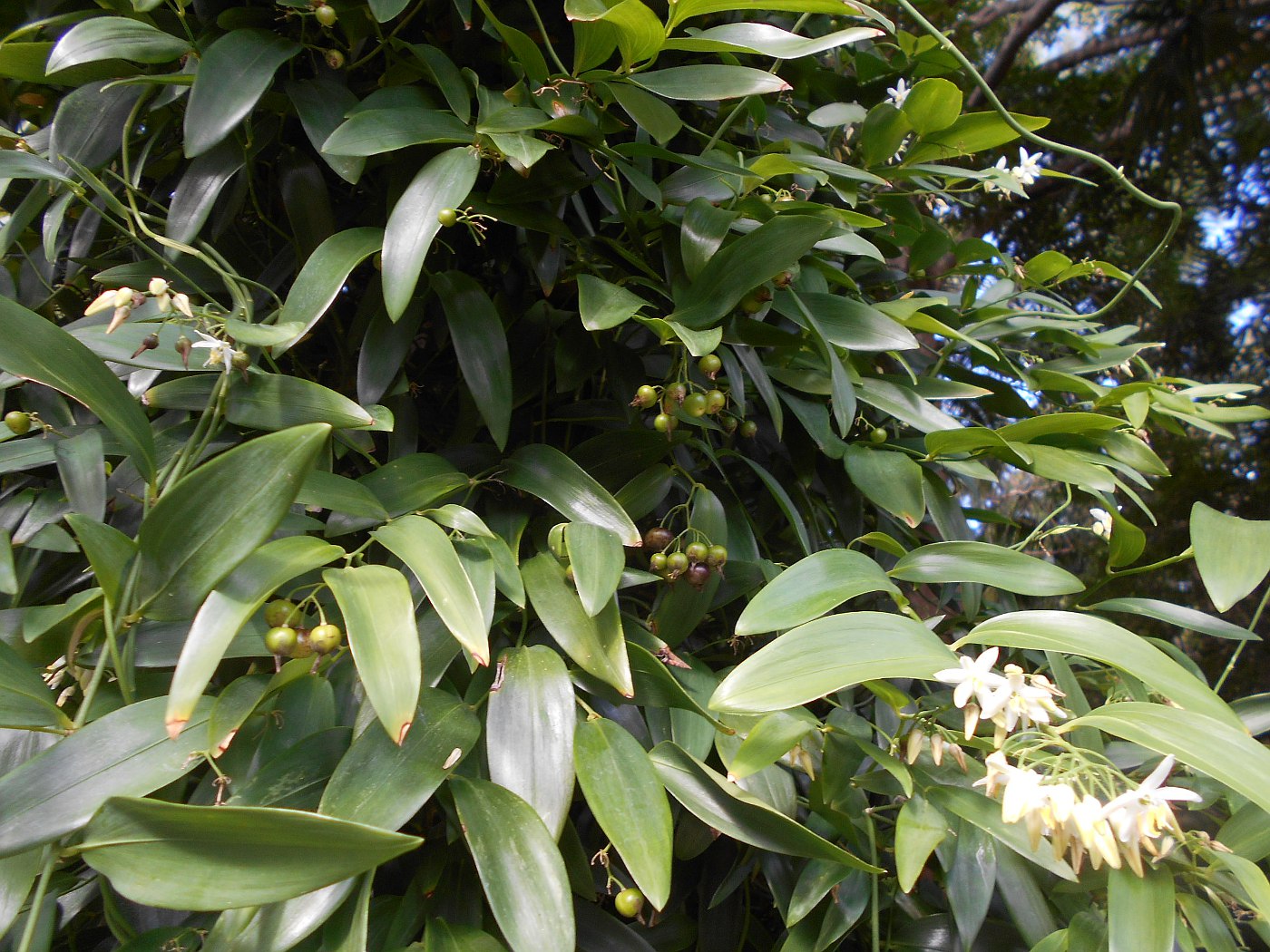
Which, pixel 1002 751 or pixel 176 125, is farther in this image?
pixel 176 125

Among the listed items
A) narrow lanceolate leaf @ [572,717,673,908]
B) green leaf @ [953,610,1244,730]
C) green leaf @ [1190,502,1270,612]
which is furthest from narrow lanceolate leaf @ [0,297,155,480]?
green leaf @ [1190,502,1270,612]

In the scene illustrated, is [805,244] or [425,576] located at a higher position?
[805,244]

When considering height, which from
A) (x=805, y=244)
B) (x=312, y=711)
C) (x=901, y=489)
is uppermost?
(x=805, y=244)

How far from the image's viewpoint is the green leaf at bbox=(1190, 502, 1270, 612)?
1.26 ft

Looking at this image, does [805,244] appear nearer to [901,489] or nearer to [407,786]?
[901,489]

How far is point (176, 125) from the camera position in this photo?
18.8 inches

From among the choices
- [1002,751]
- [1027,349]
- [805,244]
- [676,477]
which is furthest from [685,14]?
[1027,349]

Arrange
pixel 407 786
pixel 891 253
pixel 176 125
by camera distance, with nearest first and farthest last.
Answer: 1. pixel 407 786
2. pixel 176 125
3. pixel 891 253

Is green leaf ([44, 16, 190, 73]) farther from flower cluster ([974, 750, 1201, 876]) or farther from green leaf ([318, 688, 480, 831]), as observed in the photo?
flower cluster ([974, 750, 1201, 876])

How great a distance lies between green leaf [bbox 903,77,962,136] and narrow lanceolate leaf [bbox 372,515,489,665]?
0.44 meters

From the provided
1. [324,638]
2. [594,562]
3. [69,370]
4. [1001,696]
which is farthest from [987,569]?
[69,370]

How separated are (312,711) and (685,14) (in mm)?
376

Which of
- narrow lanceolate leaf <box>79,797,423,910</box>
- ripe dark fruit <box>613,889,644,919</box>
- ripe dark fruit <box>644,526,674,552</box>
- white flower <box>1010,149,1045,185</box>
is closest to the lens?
narrow lanceolate leaf <box>79,797,423,910</box>

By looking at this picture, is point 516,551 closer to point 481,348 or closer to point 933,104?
point 481,348
